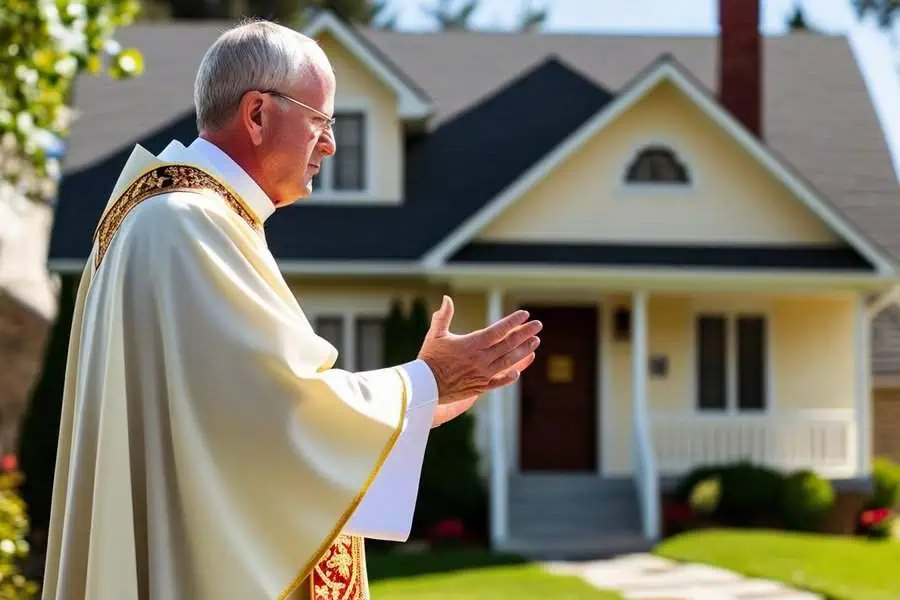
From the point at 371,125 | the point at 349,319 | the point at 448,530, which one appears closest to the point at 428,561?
the point at 448,530

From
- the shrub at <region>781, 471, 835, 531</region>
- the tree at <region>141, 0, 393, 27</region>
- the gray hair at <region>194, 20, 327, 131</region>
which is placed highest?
the tree at <region>141, 0, 393, 27</region>

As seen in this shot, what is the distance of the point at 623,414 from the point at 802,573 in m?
6.77

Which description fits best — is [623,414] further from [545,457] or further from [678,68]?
[678,68]

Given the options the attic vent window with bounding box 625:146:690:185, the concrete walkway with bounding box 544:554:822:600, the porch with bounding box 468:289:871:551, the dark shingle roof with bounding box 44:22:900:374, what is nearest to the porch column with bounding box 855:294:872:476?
the porch with bounding box 468:289:871:551

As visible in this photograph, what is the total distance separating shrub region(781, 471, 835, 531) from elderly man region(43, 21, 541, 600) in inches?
599

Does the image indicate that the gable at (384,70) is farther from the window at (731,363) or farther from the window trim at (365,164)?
the window at (731,363)

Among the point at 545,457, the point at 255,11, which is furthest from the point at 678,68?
the point at 255,11

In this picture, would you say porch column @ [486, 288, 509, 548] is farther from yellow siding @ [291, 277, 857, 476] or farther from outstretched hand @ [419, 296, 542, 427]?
outstretched hand @ [419, 296, 542, 427]

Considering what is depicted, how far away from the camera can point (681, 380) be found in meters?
20.4

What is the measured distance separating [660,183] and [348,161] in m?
4.17

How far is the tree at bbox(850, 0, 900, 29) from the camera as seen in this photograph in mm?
32438

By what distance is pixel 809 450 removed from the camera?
63.9 feet

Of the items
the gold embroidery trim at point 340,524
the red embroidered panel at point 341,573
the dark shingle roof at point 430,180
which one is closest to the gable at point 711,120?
the dark shingle roof at point 430,180

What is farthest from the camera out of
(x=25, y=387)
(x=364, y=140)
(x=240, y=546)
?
(x=25, y=387)
